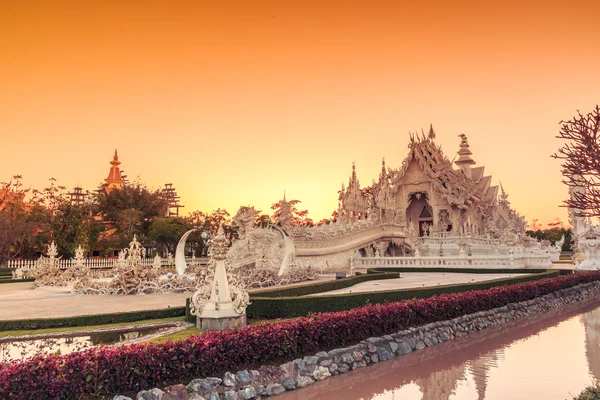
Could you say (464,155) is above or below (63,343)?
above

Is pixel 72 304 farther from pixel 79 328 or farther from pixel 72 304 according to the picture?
pixel 79 328

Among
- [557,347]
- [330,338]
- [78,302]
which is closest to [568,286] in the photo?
[557,347]

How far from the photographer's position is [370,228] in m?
26.2

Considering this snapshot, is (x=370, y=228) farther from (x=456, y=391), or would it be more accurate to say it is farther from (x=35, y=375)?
(x=35, y=375)

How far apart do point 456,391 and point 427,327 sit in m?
3.32

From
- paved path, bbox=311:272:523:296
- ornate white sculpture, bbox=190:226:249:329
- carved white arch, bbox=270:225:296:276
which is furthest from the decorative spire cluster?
carved white arch, bbox=270:225:296:276

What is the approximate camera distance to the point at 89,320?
9.85 metres

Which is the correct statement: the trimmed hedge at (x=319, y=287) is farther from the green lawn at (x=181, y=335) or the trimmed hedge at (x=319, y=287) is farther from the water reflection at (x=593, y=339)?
the water reflection at (x=593, y=339)

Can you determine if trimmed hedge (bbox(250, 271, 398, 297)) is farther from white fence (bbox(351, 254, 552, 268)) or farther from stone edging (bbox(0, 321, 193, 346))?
white fence (bbox(351, 254, 552, 268))

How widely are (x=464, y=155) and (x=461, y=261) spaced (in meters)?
26.4

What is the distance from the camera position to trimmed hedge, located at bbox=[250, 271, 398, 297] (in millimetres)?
11980

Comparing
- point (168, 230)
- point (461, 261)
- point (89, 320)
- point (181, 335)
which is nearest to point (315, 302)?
point (181, 335)

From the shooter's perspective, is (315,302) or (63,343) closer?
(63,343)

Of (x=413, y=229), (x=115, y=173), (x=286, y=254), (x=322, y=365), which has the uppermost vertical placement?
(x=115, y=173)
